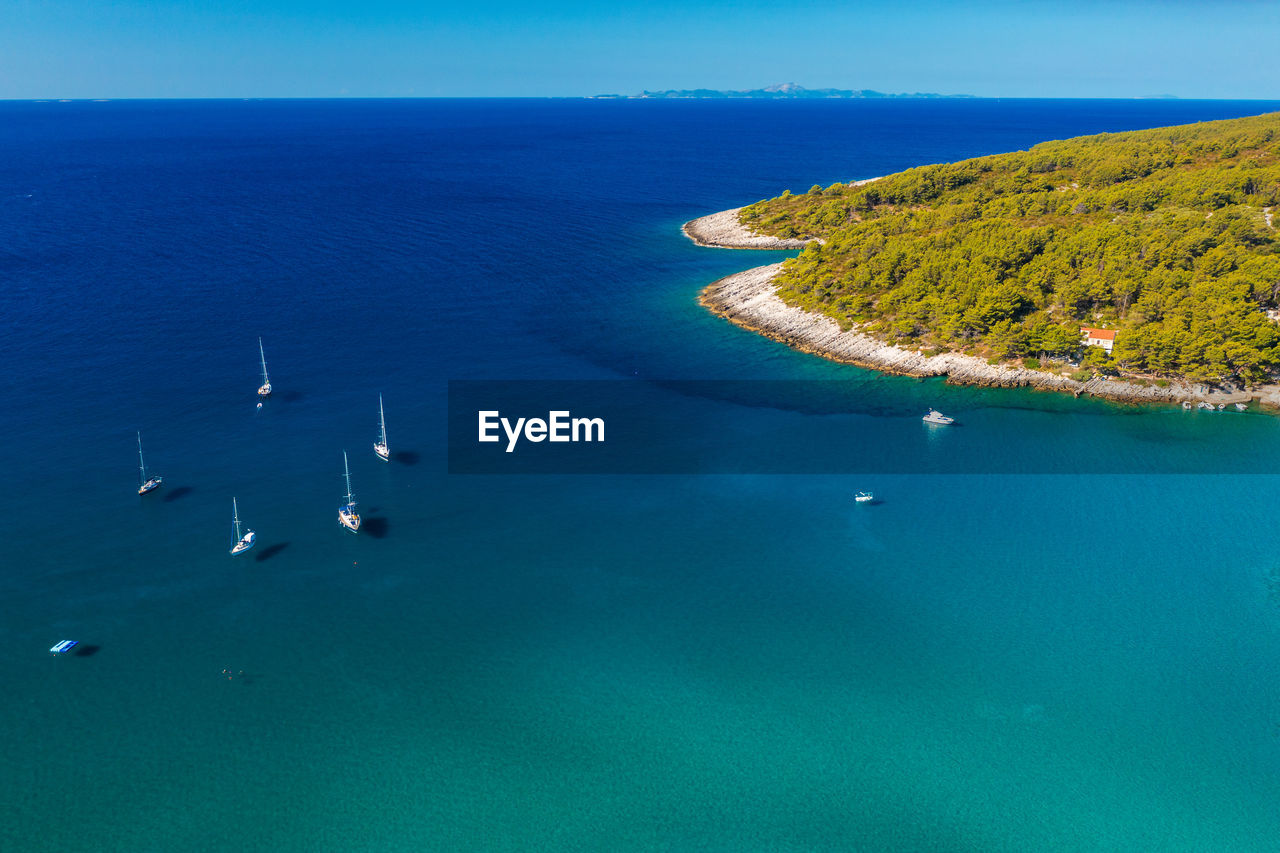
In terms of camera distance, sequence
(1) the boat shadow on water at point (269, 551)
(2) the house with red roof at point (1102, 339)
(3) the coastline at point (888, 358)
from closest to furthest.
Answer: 1. (1) the boat shadow on water at point (269, 551)
2. (3) the coastline at point (888, 358)
3. (2) the house with red roof at point (1102, 339)

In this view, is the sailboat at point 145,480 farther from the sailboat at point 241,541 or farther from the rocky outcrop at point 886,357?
the rocky outcrop at point 886,357

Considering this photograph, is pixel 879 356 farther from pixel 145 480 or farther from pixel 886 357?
pixel 145 480

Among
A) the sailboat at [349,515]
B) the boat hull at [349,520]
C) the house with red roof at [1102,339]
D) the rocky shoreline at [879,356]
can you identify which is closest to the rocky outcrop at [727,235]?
the rocky shoreline at [879,356]

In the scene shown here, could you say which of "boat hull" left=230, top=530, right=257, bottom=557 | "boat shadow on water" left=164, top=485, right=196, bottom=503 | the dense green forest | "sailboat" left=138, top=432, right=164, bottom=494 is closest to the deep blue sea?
"boat shadow on water" left=164, top=485, right=196, bottom=503

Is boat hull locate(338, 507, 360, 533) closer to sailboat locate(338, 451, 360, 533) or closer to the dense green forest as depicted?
sailboat locate(338, 451, 360, 533)

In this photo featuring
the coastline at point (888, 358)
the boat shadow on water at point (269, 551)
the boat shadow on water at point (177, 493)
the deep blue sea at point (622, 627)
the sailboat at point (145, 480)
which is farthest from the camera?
the coastline at point (888, 358)

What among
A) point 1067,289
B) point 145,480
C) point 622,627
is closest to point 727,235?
point 1067,289
